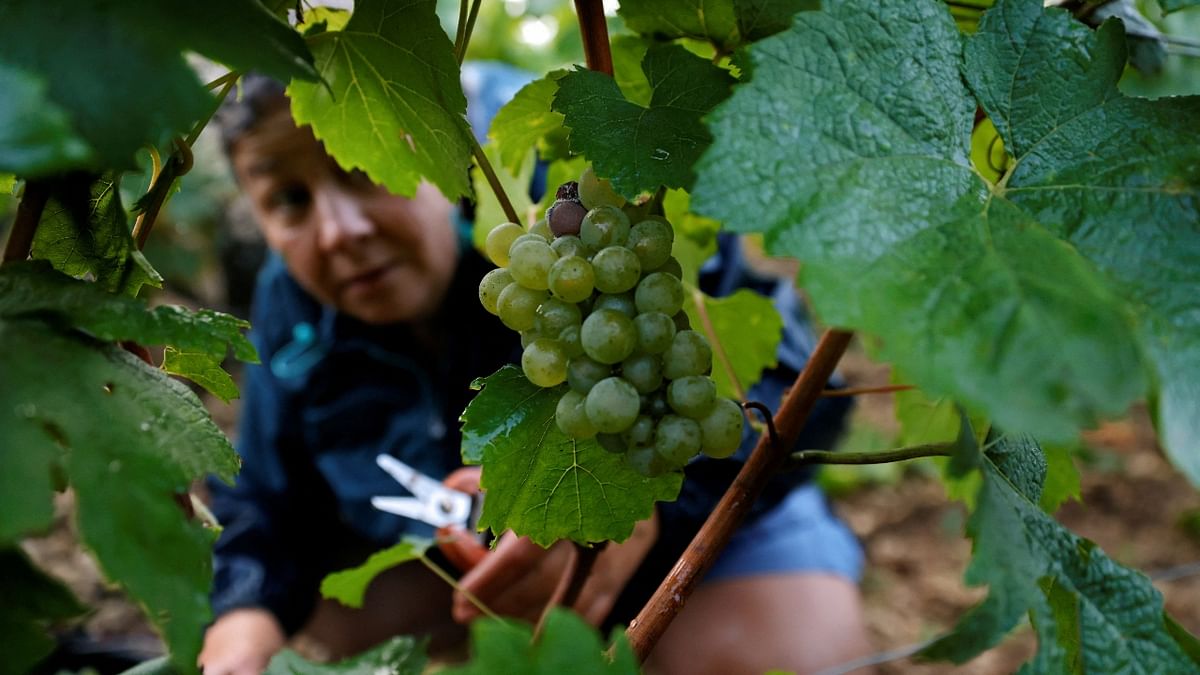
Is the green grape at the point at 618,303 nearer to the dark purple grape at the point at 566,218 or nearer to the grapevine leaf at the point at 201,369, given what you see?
the dark purple grape at the point at 566,218

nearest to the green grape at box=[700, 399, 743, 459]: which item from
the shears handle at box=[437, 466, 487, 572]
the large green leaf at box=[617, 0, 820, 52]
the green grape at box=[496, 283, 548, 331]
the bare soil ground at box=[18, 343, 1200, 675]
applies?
the green grape at box=[496, 283, 548, 331]

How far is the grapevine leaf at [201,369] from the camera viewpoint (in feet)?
1.62

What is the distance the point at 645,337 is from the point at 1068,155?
21cm

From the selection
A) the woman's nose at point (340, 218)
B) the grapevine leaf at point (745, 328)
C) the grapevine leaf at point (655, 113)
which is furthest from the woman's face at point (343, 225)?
the grapevine leaf at point (655, 113)

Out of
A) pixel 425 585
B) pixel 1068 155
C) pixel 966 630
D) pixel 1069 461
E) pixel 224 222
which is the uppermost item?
pixel 1068 155

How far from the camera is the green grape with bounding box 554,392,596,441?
43 cm

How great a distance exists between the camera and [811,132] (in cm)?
36

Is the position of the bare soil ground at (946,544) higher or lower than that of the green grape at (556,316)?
lower

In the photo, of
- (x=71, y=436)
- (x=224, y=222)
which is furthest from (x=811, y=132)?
(x=224, y=222)

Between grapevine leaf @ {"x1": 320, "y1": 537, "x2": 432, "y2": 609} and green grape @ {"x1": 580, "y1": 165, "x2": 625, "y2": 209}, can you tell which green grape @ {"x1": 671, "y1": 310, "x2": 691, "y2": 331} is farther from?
grapevine leaf @ {"x1": 320, "y1": 537, "x2": 432, "y2": 609}

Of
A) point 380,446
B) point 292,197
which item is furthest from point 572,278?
point 380,446

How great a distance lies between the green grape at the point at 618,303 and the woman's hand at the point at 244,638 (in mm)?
1025

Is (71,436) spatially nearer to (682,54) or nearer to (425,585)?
(682,54)

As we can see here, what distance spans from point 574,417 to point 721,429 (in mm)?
70
